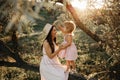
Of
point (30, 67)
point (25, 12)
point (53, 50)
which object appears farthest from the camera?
point (30, 67)

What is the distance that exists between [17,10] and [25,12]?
0.40 ft

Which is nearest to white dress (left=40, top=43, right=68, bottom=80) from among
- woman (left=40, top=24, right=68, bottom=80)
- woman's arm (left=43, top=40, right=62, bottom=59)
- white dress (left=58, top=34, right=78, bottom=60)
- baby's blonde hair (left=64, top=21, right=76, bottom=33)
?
woman (left=40, top=24, right=68, bottom=80)

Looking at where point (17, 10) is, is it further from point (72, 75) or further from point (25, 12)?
point (72, 75)

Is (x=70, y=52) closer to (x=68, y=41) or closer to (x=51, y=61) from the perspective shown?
(x=68, y=41)

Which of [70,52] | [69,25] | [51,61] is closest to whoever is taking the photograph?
[51,61]

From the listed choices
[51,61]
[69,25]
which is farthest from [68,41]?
[51,61]

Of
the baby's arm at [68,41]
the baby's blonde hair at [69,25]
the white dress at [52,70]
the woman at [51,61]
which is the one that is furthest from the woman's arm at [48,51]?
the baby's blonde hair at [69,25]

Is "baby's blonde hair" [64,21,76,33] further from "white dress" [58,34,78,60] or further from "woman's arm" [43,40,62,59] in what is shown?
"woman's arm" [43,40,62,59]

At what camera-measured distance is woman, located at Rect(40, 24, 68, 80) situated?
491 cm

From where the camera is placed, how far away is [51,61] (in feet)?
16.6

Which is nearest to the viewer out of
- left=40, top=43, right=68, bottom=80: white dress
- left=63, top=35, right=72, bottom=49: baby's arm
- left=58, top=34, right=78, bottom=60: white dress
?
left=40, top=43, right=68, bottom=80: white dress

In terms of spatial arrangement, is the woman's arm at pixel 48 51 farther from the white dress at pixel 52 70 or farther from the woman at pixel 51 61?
the white dress at pixel 52 70

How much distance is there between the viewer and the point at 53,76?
16.8ft

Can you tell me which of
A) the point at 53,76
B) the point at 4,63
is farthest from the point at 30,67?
the point at 53,76
